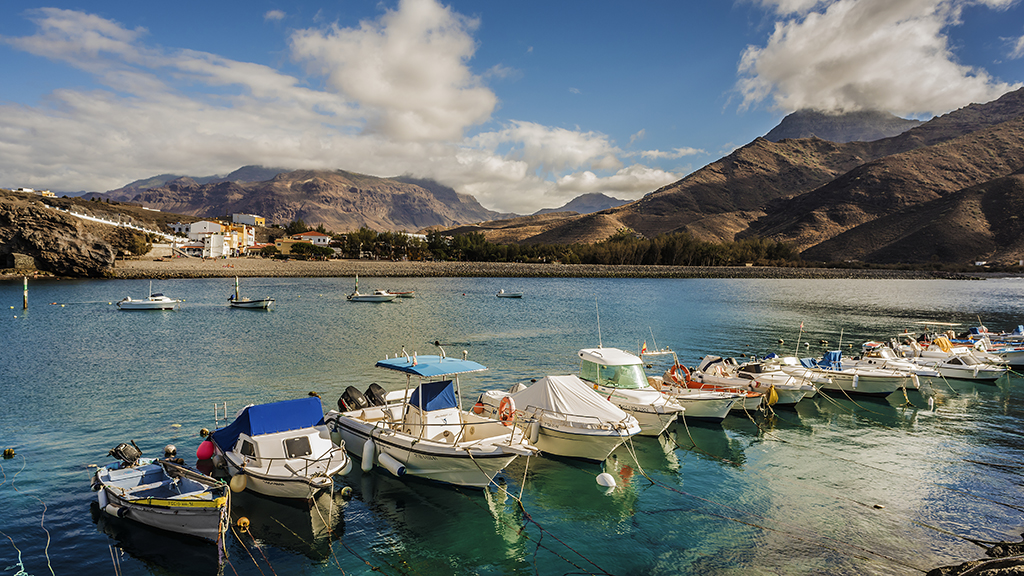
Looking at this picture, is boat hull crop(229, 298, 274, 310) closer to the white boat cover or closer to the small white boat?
the white boat cover

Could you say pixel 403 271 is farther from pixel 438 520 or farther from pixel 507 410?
pixel 438 520

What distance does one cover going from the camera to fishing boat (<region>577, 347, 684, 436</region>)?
21203 millimetres

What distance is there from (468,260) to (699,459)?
173m

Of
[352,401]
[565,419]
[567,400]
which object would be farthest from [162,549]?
[567,400]

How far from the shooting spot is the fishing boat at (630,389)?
835 inches

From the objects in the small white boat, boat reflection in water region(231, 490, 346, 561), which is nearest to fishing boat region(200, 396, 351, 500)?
boat reflection in water region(231, 490, 346, 561)

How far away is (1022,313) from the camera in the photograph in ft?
236

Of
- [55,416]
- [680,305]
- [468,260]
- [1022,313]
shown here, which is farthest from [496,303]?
[468,260]

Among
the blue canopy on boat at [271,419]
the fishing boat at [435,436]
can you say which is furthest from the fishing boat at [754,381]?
the blue canopy on boat at [271,419]

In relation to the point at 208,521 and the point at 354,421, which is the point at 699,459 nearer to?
the point at 354,421

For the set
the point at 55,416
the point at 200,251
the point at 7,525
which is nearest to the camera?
the point at 7,525

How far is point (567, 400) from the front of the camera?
763 inches

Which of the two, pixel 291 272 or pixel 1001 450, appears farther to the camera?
pixel 291 272

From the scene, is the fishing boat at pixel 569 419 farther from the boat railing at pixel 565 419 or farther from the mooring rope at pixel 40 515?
the mooring rope at pixel 40 515
